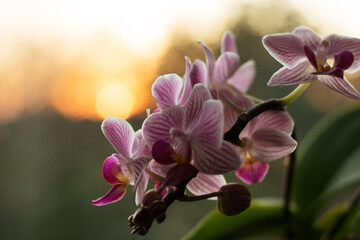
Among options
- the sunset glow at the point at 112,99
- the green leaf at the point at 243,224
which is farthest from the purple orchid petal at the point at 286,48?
the sunset glow at the point at 112,99

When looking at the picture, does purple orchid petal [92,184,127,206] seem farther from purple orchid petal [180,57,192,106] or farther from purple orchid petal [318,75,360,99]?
→ purple orchid petal [318,75,360,99]

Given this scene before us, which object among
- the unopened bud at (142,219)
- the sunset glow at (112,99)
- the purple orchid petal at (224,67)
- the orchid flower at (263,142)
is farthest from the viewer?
the sunset glow at (112,99)

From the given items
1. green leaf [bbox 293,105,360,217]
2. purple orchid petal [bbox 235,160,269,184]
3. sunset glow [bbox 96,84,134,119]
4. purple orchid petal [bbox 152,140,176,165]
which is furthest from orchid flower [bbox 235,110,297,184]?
sunset glow [bbox 96,84,134,119]

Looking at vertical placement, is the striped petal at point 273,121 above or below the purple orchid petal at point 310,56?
below

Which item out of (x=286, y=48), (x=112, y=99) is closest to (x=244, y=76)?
(x=286, y=48)

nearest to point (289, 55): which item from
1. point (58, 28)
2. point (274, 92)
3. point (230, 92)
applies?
point (230, 92)

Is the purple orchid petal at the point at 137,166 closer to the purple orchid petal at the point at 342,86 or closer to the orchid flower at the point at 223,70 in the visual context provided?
the orchid flower at the point at 223,70
